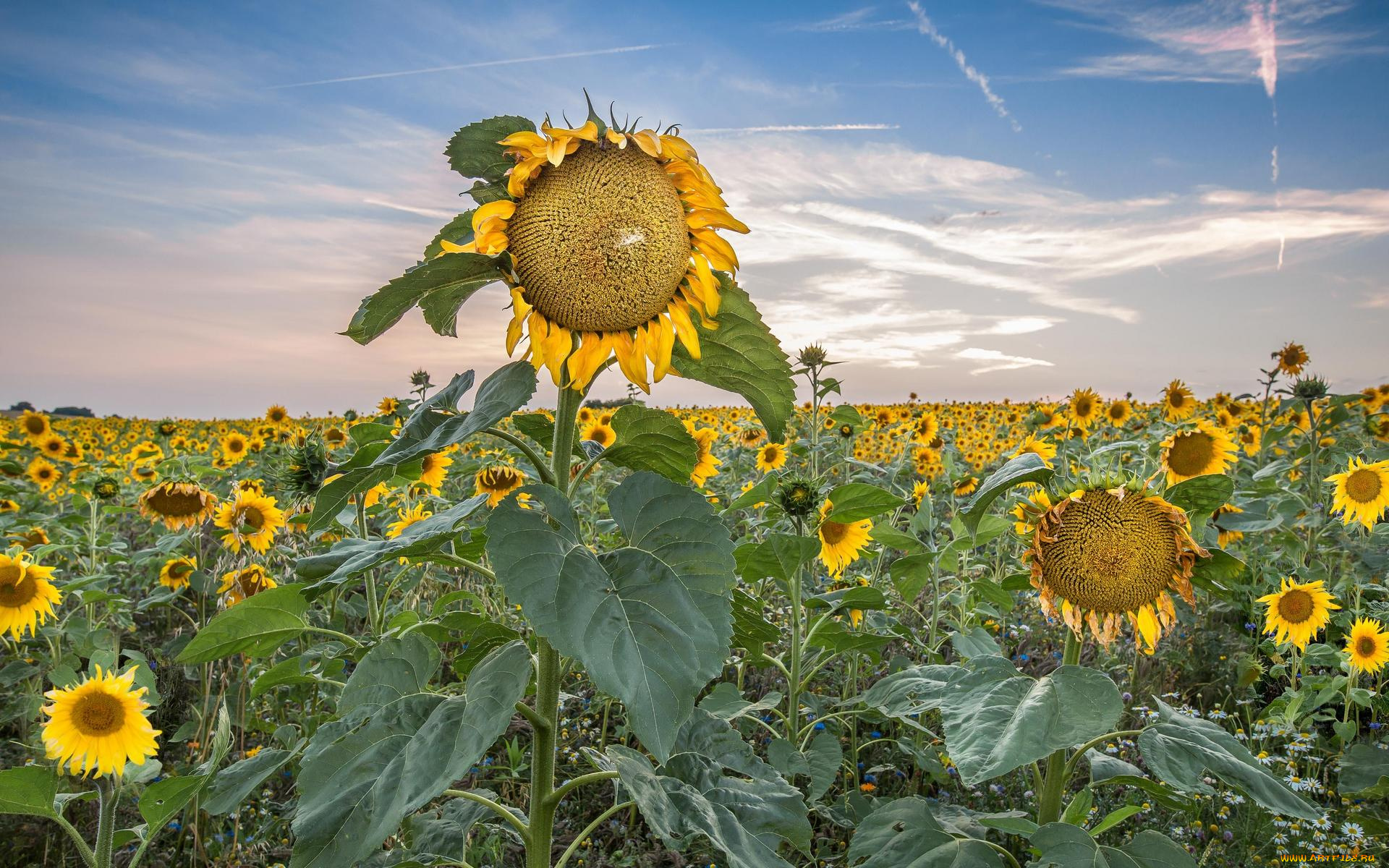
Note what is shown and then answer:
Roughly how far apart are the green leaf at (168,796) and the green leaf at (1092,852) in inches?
81.1

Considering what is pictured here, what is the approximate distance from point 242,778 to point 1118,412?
8.92 m

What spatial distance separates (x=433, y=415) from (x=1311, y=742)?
15.5 feet

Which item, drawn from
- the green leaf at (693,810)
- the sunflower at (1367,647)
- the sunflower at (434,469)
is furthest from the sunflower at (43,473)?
the sunflower at (1367,647)

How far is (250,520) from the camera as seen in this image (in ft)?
14.5

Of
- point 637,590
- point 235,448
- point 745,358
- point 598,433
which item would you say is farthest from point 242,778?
point 235,448

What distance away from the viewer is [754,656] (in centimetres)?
215

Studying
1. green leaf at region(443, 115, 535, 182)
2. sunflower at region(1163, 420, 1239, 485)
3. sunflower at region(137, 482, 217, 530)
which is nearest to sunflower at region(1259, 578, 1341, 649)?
sunflower at region(1163, 420, 1239, 485)

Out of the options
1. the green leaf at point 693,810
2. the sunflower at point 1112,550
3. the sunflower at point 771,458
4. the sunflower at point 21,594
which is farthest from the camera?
the sunflower at point 771,458

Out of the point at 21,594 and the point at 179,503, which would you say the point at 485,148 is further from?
the point at 179,503

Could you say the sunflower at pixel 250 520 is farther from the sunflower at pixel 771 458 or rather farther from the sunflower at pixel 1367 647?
the sunflower at pixel 1367 647

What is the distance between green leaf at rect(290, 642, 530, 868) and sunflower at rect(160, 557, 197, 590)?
4.25 m

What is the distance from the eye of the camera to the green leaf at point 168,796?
2123mm

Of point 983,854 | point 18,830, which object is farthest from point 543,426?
point 18,830

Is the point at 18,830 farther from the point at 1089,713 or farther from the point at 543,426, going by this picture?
the point at 1089,713
